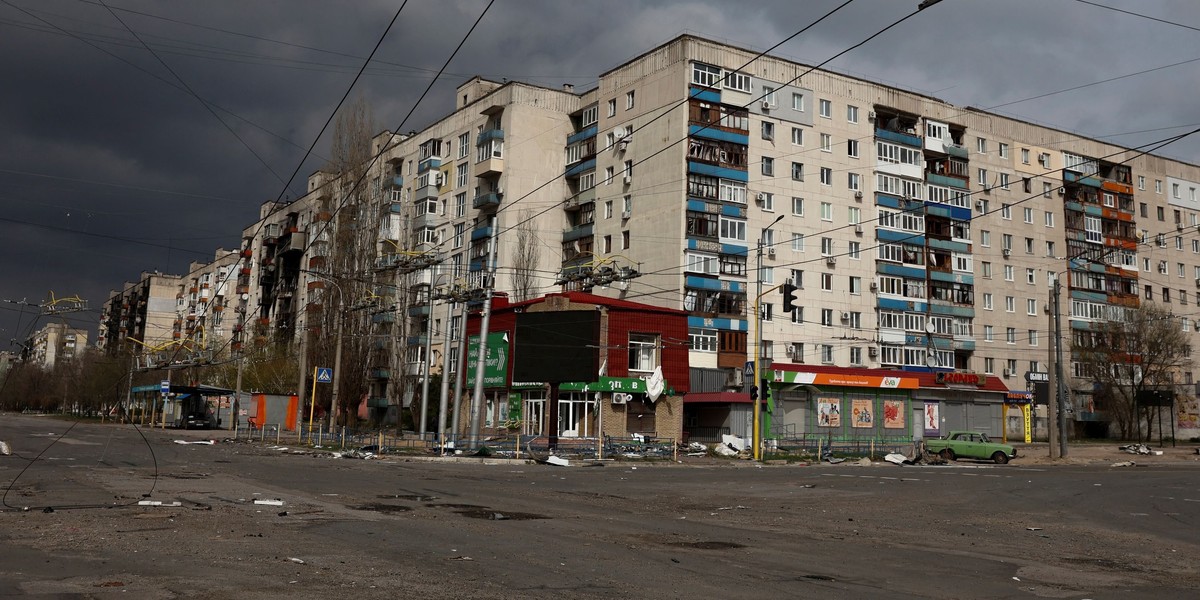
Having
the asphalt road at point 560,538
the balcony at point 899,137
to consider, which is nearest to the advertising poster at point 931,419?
the balcony at point 899,137

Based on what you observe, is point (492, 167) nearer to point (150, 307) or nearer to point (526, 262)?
point (526, 262)

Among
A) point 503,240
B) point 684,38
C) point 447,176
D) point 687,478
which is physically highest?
point 684,38

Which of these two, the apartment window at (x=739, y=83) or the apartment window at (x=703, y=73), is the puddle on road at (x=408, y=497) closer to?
the apartment window at (x=703, y=73)

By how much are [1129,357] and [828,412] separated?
3176 cm

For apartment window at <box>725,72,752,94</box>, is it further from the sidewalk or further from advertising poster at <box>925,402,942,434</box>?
the sidewalk

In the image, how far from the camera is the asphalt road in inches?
316

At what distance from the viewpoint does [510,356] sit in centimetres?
5200

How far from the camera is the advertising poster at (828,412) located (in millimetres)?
53344

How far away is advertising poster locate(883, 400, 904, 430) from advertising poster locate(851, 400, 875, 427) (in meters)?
1.21

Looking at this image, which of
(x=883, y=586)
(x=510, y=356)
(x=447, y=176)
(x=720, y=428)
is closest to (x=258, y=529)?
(x=883, y=586)

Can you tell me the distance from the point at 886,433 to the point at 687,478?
34108mm

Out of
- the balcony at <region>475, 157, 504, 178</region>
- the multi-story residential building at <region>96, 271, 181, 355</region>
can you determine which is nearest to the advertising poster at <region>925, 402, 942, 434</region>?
the balcony at <region>475, 157, 504, 178</region>

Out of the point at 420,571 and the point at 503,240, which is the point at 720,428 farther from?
the point at 420,571

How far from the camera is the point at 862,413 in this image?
181 feet
